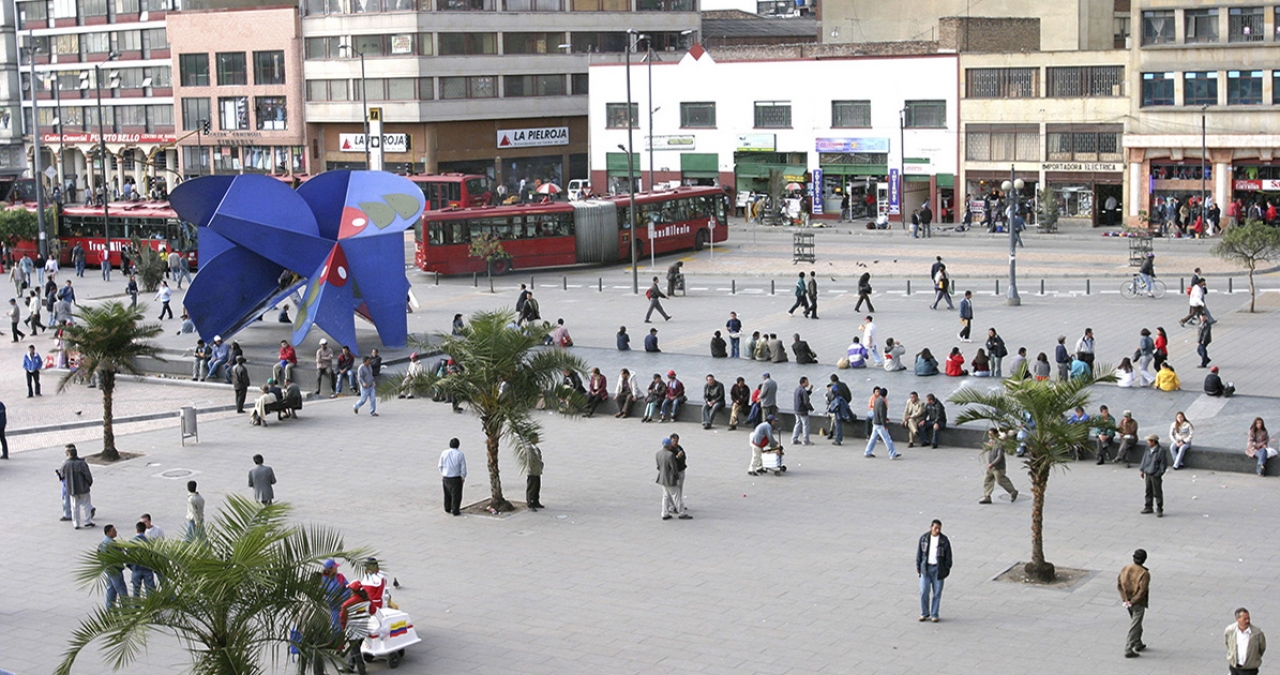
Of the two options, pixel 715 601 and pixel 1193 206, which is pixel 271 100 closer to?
pixel 1193 206

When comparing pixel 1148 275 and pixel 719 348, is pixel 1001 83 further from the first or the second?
pixel 719 348

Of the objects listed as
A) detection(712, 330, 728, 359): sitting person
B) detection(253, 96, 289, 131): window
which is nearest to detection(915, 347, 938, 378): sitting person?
detection(712, 330, 728, 359): sitting person

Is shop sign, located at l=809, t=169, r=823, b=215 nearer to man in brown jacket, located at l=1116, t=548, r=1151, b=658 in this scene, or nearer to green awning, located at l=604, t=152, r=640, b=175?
green awning, located at l=604, t=152, r=640, b=175

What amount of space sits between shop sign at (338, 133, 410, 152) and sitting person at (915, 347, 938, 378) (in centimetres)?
5217

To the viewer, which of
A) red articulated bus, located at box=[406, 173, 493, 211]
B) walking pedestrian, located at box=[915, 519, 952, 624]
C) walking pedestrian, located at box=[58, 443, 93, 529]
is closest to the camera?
walking pedestrian, located at box=[915, 519, 952, 624]

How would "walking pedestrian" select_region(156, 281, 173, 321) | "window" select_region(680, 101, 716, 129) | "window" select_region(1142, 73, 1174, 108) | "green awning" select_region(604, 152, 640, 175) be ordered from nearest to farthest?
"walking pedestrian" select_region(156, 281, 173, 321) < "window" select_region(1142, 73, 1174, 108) < "window" select_region(680, 101, 716, 129) < "green awning" select_region(604, 152, 640, 175)

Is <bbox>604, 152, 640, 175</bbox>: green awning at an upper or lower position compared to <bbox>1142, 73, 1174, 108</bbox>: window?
lower

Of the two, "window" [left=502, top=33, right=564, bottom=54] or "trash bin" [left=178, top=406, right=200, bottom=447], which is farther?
"window" [left=502, top=33, right=564, bottom=54]

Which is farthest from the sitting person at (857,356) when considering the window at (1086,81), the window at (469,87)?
the window at (469,87)

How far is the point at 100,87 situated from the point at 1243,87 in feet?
215

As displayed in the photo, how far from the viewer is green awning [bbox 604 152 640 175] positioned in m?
79.5

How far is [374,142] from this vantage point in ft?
274

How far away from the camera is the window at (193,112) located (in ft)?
297

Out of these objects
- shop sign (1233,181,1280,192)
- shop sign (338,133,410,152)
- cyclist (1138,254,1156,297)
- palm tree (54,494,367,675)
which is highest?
shop sign (338,133,410,152)
